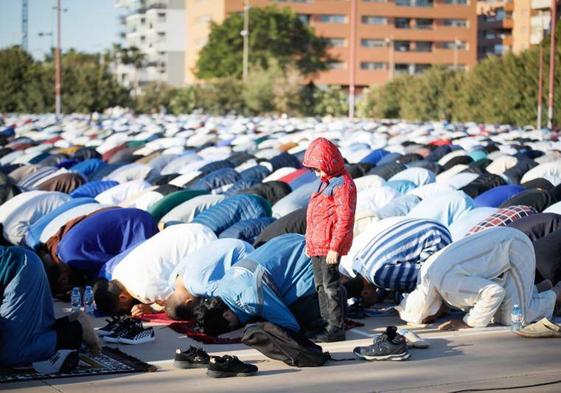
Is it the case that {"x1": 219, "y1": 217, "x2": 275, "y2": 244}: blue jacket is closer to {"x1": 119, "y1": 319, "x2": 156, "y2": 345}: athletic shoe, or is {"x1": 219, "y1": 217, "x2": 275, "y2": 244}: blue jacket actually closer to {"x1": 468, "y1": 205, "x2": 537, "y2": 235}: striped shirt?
{"x1": 468, "y1": 205, "x2": 537, "y2": 235}: striped shirt

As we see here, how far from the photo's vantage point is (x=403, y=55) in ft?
362

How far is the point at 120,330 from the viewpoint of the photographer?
8.92 m

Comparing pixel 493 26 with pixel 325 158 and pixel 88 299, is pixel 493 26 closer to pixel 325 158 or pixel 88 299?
pixel 88 299

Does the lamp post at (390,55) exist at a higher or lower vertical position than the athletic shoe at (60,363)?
higher

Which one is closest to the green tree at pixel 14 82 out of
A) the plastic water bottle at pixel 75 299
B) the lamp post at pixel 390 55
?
the lamp post at pixel 390 55

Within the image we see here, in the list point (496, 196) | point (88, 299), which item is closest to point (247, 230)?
point (88, 299)

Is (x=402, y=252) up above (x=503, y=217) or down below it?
below

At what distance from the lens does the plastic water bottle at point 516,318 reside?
906cm

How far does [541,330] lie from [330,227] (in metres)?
1.77

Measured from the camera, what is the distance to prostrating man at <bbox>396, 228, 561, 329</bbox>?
9211 mm

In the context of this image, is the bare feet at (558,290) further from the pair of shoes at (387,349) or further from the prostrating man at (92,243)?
the prostrating man at (92,243)

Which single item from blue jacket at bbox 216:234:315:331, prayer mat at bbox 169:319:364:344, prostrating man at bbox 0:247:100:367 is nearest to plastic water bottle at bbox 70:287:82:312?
prayer mat at bbox 169:319:364:344

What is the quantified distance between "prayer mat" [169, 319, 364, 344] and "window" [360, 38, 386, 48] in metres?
101

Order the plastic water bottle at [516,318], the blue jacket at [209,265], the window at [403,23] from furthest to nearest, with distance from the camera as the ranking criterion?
the window at [403,23]
the blue jacket at [209,265]
the plastic water bottle at [516,318]
